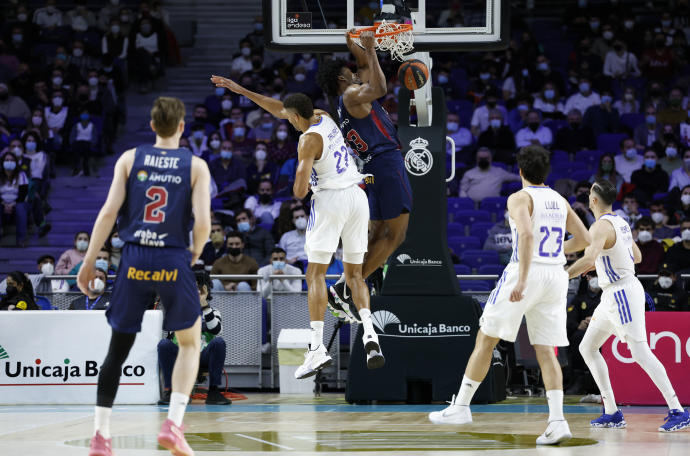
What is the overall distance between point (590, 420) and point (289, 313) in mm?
4603

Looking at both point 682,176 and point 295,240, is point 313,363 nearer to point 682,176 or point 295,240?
point 295,240

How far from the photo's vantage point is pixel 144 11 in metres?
20.7

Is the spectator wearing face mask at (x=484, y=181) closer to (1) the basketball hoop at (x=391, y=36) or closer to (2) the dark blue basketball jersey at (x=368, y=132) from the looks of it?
(1) the basketball hoop at (x=391, y=36)

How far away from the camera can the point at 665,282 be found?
1236 centimetres

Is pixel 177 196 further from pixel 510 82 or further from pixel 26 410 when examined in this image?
pixel 510 82

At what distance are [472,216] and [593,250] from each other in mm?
7222

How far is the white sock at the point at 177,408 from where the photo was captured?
20.3ft

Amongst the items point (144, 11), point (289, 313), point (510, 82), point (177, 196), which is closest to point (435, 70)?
point (510, 82)

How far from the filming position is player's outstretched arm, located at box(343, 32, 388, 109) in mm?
7965

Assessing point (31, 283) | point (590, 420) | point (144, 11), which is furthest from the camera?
point (144, 11)

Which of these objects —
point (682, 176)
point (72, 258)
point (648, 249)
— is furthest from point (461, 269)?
point (72, 258)

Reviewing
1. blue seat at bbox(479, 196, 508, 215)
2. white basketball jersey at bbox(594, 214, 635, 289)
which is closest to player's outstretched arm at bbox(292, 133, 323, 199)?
white basketball jersey at bbox(594, 214, 635, 289)

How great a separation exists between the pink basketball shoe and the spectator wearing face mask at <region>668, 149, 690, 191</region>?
11.8 metres

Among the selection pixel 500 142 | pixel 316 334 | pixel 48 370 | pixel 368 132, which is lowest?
pixel 48 370
